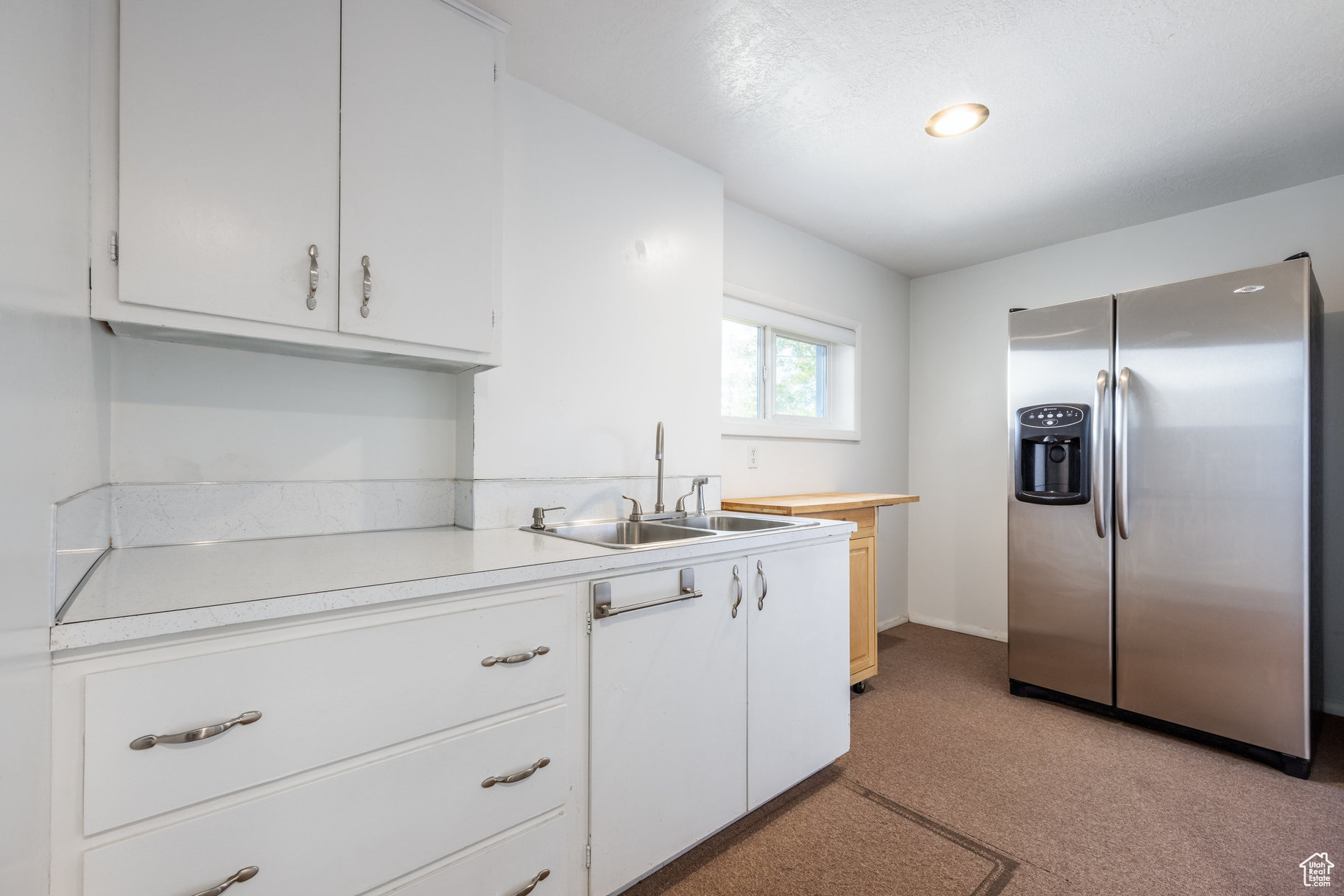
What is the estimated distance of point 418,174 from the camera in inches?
60.6

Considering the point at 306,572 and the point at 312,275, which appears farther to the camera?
the point at 312,275

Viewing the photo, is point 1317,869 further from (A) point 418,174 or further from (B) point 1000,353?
(A) point 418,174

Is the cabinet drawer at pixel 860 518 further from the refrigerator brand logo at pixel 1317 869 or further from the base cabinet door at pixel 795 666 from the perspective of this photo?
the refrigerator brand logo at pixel 1317 869

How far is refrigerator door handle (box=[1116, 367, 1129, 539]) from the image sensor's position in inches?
95.7

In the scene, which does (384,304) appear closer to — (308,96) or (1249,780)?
(308,96)

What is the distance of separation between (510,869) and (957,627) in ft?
11.3

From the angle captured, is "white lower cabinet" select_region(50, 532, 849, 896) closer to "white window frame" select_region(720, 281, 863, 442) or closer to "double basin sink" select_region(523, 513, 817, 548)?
"double basin sink" select_region(523, 513, 817, 548)

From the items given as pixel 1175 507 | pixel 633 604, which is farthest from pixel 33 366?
pixel 1175 507

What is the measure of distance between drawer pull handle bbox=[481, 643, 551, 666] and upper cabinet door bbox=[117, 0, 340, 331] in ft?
2.91

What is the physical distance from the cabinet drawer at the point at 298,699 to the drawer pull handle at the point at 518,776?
136mm

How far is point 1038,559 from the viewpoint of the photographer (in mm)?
2701

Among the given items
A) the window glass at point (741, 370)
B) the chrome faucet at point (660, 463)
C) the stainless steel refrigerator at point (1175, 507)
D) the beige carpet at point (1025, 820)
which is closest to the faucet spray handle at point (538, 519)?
the chrome faucet at point (660, 463)

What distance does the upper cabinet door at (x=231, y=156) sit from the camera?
1.17 m

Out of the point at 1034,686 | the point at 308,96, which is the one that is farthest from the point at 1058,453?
the point at 308,96
